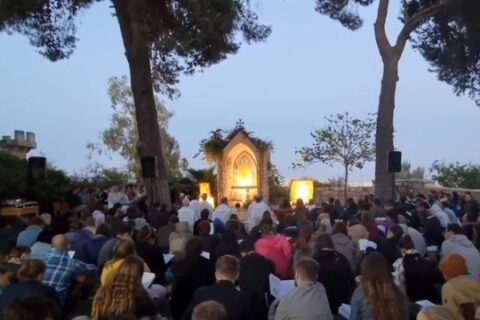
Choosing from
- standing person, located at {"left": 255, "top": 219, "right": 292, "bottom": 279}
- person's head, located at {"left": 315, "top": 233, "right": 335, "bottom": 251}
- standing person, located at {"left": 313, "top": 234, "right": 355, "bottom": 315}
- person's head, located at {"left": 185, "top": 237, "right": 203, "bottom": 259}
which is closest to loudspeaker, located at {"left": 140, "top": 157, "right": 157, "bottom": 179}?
standing person, located at {"left": 255, "top": 219, "right": 292, "bottom": 279}

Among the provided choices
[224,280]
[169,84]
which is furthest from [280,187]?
[224,280]

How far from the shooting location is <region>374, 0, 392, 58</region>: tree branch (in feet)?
69.1

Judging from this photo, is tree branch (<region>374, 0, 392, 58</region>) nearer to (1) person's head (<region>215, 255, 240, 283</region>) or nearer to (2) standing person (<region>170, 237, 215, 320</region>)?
(2) standing person (<region>170, 237, 215, 320</region>)

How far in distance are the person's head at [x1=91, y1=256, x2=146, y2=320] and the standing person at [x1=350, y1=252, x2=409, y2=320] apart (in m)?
1.60

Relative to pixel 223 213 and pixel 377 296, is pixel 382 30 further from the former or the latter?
pixel 377 296

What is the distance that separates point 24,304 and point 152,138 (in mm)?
15078

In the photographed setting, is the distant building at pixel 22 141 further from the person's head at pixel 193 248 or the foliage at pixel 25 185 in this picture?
the person's head at pixel 193 248

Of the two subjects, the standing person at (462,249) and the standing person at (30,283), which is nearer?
the standing person at (30,283)

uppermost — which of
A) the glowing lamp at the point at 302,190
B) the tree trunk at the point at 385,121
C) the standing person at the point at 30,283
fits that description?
the tree trunk at the point at 385,121

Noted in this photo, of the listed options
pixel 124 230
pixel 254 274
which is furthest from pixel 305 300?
pixel 124 230

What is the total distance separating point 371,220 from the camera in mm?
11344

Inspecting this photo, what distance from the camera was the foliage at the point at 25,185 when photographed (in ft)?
64.4

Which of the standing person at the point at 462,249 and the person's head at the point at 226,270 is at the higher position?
the person's head at the point at 226,270

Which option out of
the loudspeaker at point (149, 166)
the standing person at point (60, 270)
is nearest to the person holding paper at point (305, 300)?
the standing person at point (60, 270)
